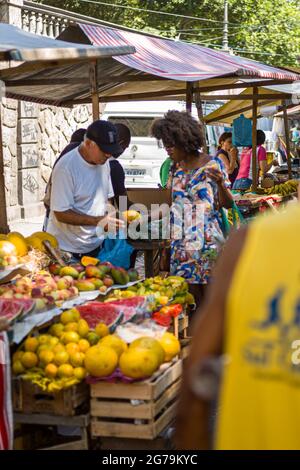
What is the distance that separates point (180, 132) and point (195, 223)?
69cm

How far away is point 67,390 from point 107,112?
42.0ft

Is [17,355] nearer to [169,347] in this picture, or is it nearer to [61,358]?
[61,358]

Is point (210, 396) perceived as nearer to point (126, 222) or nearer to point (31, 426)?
point (31, 426)

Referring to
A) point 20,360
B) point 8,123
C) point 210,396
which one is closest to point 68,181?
point 20,360

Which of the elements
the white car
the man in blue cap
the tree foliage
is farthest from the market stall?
the tree foliage

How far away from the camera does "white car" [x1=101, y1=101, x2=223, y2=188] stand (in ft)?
54.3

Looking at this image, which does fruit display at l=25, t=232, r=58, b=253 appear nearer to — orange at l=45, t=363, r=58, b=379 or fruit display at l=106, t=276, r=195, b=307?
fruit display at l=106, t=276, r=195, b=307

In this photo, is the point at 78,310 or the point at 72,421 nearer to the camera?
the point at 72,421

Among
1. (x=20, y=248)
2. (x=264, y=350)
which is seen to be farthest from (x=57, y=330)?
(x=264, y=350)

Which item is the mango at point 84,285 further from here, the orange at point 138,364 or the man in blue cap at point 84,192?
the orange at point 138,364

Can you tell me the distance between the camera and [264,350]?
6.12 ft

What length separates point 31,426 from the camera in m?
4.71

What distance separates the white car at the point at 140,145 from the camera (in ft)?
54.3

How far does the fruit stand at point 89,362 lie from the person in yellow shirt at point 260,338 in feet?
8.23
